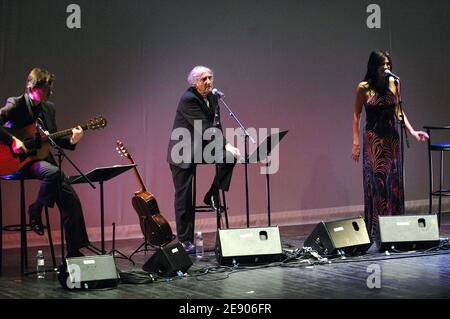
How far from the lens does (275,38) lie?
8.57 metres

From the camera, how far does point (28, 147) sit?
18.3ft

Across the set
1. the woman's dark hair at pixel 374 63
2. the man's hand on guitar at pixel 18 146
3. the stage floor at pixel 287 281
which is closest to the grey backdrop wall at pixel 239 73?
the man's hand on guitar at pixel 18 146

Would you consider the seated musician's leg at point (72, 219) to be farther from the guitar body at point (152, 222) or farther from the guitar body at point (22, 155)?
the guitar body at point (152, 222)

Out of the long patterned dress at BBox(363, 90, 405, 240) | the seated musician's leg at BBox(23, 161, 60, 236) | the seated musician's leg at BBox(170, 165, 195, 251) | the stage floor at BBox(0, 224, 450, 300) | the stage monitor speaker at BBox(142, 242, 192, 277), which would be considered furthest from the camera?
the long patterned dress at BBox(363, 90, 405, 240)

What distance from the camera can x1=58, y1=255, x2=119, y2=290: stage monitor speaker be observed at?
4.93 meters

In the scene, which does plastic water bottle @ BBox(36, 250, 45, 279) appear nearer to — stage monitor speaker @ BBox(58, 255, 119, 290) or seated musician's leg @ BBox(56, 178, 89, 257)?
seated musician's leg @ BBox(56, 178, 89, 257)

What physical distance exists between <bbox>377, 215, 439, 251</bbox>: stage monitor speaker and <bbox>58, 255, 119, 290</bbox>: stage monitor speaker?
91.7 inches

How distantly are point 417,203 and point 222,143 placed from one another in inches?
165

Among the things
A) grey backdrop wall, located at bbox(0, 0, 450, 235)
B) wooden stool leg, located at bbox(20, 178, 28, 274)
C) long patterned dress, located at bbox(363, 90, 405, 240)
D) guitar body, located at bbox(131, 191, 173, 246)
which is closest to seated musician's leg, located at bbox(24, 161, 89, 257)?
wooden stool leg, located at bbox(20, 178, 28, 274)

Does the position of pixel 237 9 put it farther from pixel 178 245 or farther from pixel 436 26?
pixel 178 245

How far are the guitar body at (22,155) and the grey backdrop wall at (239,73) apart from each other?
1437 mm

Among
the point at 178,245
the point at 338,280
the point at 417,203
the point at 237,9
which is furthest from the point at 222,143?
the point at 417,203

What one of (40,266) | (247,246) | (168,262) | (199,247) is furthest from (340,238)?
(40,266)

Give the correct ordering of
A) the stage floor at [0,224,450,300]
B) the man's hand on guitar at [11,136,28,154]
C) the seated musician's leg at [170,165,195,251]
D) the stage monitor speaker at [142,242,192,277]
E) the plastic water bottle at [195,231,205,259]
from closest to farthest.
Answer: the stage floor at [0,224,450,300]
the stage monitor speaker at [142,242,192,277]
the man's hand on guitar at [11,136,28,154]
the plastic water bottle at [195,231,205,259]
the seated musician's leg at [170,165,195,251]
